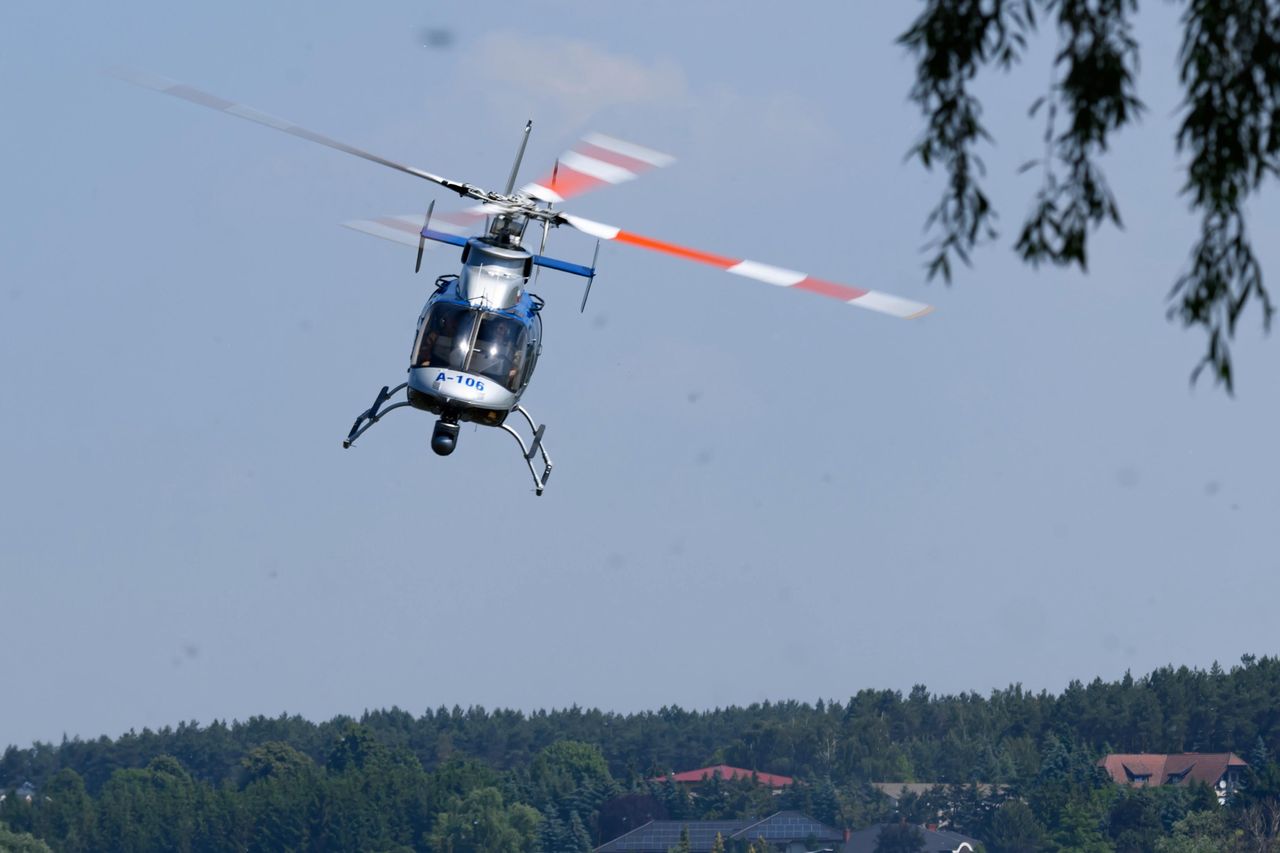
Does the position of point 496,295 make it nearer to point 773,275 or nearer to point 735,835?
point 773,275

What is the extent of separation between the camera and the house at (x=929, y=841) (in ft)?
616

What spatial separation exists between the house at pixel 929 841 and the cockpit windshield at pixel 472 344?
162388mm

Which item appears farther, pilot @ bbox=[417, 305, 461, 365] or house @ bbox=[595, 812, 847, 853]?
house @ bbox=[595, 812, 847, 853]

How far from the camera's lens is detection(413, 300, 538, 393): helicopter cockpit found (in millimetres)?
28203

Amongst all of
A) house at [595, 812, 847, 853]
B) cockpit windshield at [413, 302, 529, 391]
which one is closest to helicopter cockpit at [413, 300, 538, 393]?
cockpit windshield at [413, 302, 529, 391]

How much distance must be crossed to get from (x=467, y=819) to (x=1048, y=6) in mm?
179805

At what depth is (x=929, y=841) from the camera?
619ft

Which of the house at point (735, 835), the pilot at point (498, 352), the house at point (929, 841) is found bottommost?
the house at point (735, 835)

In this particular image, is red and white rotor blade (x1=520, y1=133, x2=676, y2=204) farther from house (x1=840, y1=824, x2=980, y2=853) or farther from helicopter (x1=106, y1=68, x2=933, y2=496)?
house (x1=840, y1=824, x2=980, y2=853)

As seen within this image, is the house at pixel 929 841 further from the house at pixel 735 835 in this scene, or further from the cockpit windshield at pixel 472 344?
the cockpit windshield at pixel 472 344

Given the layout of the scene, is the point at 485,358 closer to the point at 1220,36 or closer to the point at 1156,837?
the point at 1220,36

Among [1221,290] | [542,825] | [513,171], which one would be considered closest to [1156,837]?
[542,825]

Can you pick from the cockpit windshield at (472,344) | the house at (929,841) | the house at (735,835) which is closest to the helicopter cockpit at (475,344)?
the cockpit windshield at (472,344)

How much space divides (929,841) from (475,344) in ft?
542
